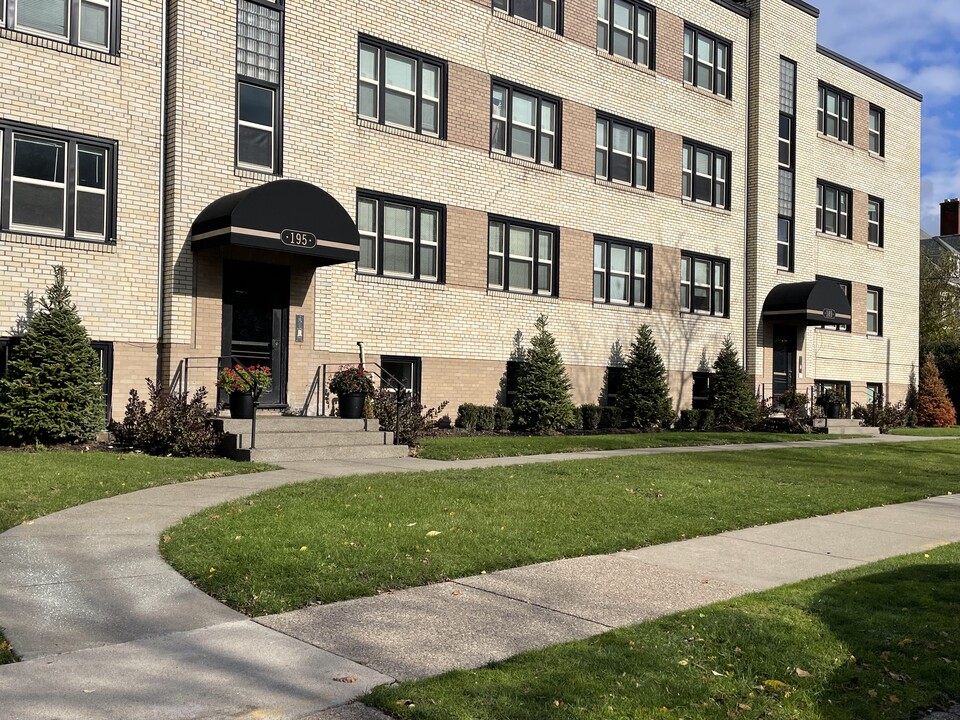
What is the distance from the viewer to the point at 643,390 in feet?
80.1

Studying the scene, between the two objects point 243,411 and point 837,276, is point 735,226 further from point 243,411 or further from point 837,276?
point 243,411

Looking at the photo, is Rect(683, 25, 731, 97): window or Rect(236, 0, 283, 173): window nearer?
Rect(236, 0, 283, 173): window

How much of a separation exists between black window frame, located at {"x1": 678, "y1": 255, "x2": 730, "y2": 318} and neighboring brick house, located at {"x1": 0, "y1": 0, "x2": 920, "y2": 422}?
0.09 metres

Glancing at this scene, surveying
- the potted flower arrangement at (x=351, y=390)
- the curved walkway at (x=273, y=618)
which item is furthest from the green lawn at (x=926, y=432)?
the curved walkway at (x=273, y=618)

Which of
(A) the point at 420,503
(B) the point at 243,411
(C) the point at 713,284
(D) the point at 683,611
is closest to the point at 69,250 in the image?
(B) the point at 243,411

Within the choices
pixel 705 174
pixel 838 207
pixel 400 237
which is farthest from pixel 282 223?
pixel 838 207

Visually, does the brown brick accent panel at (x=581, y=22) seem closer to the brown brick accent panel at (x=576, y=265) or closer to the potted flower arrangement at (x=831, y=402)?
the brown brick accent panel at (x=576, y=265)

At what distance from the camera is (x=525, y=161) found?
900 inches

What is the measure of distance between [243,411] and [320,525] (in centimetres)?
726

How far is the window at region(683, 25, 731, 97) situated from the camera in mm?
27516

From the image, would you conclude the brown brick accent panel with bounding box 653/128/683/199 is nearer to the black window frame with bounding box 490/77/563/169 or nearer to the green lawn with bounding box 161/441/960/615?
the black window frame with bounding box 490/77/563/169

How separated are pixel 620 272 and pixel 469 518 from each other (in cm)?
1737

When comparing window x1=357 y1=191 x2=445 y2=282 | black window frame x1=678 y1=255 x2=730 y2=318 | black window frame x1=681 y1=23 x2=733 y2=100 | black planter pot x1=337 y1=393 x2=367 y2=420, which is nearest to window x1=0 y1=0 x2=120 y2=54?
window x1=357 y1=191 x2=445 y2=282

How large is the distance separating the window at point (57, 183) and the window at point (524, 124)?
31.2 feet
